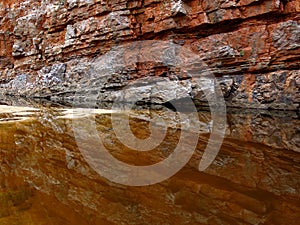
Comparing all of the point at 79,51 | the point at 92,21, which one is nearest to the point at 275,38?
the point at 92,21

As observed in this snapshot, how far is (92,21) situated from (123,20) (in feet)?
5.79

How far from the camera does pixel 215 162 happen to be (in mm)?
3092

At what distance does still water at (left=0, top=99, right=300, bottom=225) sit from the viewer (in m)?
1.81

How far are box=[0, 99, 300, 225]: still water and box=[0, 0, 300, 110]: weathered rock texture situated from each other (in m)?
5.47

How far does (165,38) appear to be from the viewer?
1114 centimetres

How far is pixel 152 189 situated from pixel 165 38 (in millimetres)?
9704

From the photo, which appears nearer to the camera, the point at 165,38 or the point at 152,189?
the point at 152,189

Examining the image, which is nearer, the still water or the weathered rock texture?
the still water

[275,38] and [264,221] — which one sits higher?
[275,38]

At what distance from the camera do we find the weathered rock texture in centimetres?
866

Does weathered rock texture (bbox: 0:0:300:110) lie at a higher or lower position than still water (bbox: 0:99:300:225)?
higher

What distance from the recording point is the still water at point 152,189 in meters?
1.81

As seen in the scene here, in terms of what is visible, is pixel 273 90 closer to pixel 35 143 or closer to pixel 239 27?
pixel 239 27

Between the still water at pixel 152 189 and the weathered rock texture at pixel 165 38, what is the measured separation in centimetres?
547
